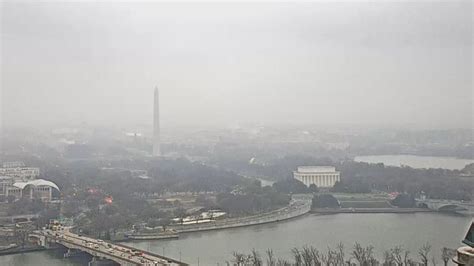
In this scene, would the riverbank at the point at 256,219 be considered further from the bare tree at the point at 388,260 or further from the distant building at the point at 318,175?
the bare tree at the point at 388,260

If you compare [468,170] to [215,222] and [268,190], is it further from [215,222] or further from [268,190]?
[215,222]

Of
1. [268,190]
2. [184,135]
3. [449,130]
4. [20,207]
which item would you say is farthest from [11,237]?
[449,130]

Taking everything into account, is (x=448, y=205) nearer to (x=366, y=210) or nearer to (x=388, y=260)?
(x=366, y=210)

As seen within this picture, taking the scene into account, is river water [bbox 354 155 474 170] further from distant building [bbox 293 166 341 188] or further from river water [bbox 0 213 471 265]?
river water [bbox 0 213 471 265]

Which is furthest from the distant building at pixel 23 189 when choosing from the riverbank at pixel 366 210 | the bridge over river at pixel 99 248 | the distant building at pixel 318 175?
the distant building at pixel 318 175

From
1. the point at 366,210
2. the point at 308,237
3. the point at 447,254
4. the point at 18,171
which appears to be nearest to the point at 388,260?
the point at 447,254

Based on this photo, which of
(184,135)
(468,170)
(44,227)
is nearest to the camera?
(44,227)

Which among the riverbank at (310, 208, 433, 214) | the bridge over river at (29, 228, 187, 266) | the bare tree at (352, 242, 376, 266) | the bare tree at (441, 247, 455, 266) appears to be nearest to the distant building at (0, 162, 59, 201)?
the bridge over river at (29, 228, 187, 266)
